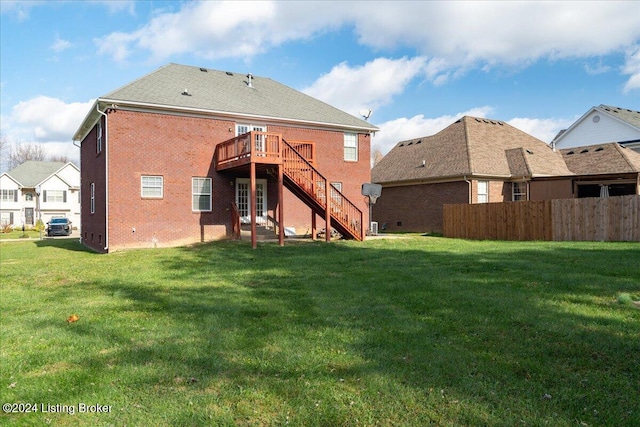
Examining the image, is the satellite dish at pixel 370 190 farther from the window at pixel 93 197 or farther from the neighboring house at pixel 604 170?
the window at pixel 93 197

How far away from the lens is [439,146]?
28.5m

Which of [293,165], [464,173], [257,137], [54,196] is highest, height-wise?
[257,137]

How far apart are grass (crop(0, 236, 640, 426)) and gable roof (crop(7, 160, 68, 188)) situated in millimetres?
51992

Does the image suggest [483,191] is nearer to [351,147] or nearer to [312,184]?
[351,147]

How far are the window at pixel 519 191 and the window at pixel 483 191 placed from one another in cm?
187

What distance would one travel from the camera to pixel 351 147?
76.1ft

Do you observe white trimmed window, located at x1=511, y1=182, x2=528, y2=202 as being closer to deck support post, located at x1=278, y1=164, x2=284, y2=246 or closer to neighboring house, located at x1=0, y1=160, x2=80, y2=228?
deck support post, located at x1=278, y1=164, x2=284, y2=246

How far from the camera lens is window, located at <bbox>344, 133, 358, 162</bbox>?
75.6 ft

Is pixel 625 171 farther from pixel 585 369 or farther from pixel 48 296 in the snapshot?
pixel 48 296

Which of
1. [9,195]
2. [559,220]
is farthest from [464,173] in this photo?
[9,195]

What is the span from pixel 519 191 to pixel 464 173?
13.1ft

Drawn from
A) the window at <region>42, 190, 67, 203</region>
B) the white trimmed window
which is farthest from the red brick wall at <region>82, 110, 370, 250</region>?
the window at <region>42, 190, 67, 203</region>

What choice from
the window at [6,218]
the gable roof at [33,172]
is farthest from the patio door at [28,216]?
the gable roof at [33,172]

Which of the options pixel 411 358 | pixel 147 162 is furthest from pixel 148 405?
pixel 147 162
